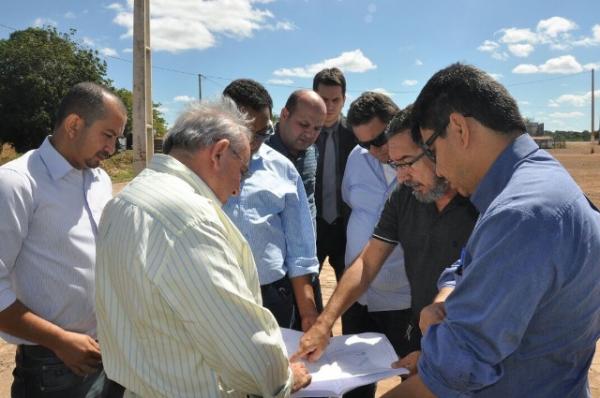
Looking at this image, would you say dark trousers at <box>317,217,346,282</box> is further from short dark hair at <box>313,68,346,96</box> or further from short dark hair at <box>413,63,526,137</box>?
short dark hair at <box>413,63,526,137</box>

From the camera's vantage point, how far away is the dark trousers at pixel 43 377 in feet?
6.91

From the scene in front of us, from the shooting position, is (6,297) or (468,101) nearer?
(468,101)

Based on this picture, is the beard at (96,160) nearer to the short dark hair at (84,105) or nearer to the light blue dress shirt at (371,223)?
the short dark hair at (84,105)

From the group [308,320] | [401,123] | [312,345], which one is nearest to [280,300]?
[308,320]

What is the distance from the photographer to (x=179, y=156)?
1.52 meters

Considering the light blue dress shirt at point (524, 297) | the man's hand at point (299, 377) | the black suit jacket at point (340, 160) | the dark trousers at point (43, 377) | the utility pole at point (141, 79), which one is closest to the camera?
the light blue dress shirt at point (524, 297)

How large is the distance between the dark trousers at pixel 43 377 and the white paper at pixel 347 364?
95 cm

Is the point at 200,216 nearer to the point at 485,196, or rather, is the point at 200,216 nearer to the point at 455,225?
the point at 485,196

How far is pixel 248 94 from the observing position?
2.62 meters

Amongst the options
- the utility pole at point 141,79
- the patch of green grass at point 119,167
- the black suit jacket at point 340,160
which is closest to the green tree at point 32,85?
the patch of green grass at point 119,167

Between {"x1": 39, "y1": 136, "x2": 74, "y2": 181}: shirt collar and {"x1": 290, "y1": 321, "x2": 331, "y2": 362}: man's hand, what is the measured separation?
129 cm

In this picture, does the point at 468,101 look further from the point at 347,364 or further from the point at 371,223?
the point at 371,223

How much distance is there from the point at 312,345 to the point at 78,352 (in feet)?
3.18

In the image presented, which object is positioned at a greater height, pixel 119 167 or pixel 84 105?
pixel 84 105
